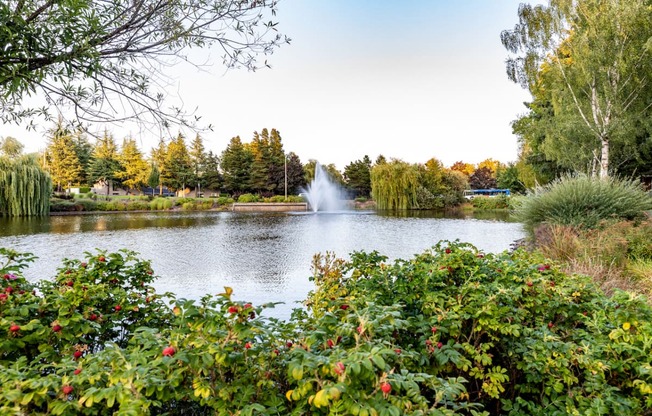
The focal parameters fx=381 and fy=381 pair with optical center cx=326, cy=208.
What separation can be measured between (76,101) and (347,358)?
2.52 m

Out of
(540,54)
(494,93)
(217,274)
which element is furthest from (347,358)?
(494,93)

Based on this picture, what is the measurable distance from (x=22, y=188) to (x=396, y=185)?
26.5 meters

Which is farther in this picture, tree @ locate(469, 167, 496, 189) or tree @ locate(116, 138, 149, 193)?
tree @ locate(469, 167, 496, 189)

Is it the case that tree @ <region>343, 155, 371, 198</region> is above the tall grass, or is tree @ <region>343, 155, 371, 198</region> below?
above

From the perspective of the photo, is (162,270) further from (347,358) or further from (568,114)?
(568,114)

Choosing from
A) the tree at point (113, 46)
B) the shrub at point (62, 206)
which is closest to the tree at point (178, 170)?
the shrub at point (62, 206)

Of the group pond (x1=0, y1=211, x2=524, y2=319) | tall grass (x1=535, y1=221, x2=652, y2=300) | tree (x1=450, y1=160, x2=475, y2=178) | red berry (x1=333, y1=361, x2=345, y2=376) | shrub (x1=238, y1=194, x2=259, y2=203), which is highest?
tree (x1=450, y1=160, x2=475, y2=178)

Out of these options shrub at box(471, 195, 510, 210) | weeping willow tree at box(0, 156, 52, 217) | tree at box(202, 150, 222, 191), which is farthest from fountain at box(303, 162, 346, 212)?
weeping willow tree at box(0, 156, 52, 217)

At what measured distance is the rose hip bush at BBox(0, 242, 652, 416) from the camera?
3.88ft

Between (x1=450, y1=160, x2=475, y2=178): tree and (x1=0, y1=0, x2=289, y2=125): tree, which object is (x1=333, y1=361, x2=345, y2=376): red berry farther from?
(x1=450, y1=160, x2=475, y2=178): tree

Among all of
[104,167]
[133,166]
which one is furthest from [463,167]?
[104,167]

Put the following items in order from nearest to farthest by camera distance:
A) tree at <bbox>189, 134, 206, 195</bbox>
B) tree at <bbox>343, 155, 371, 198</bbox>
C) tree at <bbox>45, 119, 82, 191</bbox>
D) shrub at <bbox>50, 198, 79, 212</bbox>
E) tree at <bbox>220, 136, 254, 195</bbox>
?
shrub at <bbox>50, 198, 79, 212</bbox>
tree at <bbox>45, 119, 82, 191</bbox>
tree at <bbox>343, 155, 371, 198</bbox>
tree at <bbox>220, 136, 254, 195</bbox>
tree at <bbox>189, 134, 206, 195</bbox>

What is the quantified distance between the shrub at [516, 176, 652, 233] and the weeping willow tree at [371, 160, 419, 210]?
24022 millimetres

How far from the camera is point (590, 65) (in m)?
12.6
